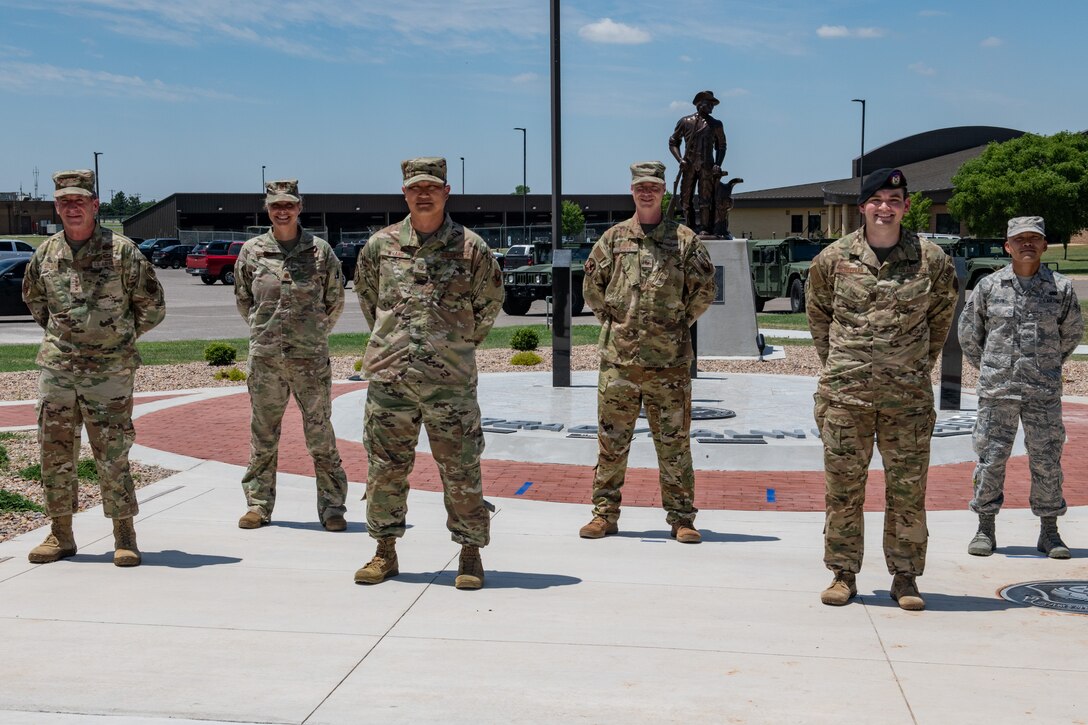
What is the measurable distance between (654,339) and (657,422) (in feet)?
1.52

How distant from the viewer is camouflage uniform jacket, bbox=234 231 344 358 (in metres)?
7.08

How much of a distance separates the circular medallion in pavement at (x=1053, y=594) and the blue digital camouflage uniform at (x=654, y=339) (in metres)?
1.77

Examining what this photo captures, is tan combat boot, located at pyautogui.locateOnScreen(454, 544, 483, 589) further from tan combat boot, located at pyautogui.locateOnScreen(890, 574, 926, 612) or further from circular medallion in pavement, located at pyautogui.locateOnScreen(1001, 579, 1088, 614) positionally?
circular medallion in pavement, located at pyautogui.locateOnScreen(1001, 579, 1088, 614)

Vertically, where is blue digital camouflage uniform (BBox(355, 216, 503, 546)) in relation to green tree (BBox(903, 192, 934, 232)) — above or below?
below

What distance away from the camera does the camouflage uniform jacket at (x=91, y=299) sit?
611cm

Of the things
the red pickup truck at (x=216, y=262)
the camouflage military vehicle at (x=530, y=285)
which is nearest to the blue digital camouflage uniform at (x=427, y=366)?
the camouflage military vehicle at (x=530, y=285)

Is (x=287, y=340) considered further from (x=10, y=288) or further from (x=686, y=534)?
(x=10, y=288)

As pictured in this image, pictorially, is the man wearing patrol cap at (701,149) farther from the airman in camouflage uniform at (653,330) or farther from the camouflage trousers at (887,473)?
the camouflage trousers at (887,473)

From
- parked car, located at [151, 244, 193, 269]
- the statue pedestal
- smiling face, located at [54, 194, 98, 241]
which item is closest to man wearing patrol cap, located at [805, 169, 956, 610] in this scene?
smiling face, located at [54, 194, 98, 241]

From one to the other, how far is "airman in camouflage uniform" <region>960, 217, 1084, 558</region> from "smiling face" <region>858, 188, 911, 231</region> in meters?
1.31

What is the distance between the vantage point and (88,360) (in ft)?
20.0

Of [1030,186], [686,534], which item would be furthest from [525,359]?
[1030,186]

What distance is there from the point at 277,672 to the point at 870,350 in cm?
283

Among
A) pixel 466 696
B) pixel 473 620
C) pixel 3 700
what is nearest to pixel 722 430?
pixel 473 620
